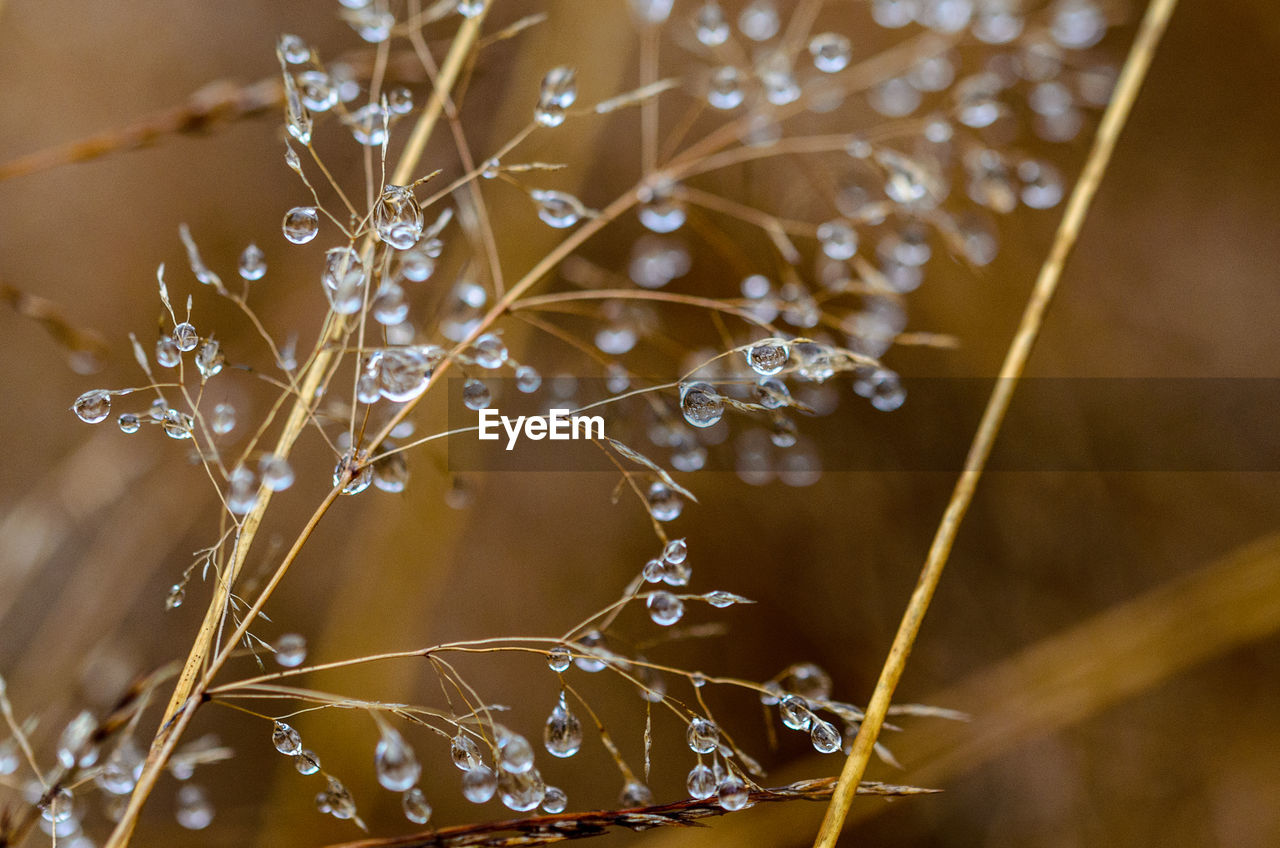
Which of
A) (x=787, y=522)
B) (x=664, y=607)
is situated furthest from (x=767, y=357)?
(x=787, y=522)

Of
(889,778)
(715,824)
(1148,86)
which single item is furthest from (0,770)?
(1148,86)

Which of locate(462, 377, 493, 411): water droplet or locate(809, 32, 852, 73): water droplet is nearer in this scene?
locate(462, 377, 493, 411): water droplet

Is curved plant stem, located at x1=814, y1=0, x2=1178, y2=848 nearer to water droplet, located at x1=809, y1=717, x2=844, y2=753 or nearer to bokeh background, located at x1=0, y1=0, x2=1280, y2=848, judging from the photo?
water droplet, located at x1=809, y1=717, x2=844, y2=753

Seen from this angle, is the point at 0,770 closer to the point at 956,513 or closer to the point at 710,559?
the point at 956,513

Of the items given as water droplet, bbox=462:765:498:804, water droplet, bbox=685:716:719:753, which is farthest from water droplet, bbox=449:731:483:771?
water droplet, bbox=685:716:719:753

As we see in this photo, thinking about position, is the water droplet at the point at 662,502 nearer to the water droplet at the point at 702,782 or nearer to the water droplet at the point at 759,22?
the water droplet at the point at 702,782

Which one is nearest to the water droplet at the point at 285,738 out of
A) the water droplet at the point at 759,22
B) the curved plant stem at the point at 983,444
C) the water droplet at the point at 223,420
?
the water droplet at the point at 223,420
